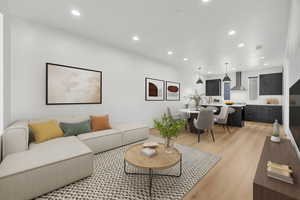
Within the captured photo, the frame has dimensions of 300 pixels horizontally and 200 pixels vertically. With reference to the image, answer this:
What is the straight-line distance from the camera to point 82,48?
3.16 meters

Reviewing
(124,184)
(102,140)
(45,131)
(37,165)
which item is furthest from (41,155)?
(124,184)

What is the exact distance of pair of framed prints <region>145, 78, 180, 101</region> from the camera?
4.72m

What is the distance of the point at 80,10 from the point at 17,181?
8.52ft

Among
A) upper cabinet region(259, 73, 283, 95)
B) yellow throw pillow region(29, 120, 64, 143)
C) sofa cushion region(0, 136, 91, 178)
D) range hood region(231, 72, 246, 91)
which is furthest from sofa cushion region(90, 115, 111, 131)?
upper cabinet region(259, 73, 283, 95)

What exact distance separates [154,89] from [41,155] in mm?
3786

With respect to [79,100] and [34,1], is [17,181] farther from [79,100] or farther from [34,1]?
[34,1]

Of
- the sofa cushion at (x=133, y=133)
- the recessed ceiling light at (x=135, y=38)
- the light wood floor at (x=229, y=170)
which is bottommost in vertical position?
the light wood floor at (x=229, y=170)

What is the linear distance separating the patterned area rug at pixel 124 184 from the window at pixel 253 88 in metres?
5.97

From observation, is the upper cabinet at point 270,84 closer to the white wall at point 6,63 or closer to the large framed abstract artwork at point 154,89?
the large framed abstract artwork at point 154,89

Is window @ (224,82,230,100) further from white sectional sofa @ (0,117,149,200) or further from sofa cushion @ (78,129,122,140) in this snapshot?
white sectional sofa @ (0,117,149,200)

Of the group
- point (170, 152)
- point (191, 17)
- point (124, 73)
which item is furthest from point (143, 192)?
point (124, 73)

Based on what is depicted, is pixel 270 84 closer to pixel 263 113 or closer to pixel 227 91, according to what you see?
pixel 263 113

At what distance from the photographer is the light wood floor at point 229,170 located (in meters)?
1.61

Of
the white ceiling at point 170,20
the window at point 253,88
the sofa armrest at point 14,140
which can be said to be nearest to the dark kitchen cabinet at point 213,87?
the window at point 253,88
